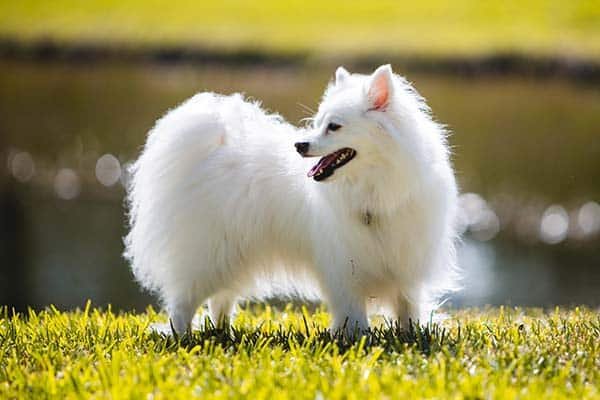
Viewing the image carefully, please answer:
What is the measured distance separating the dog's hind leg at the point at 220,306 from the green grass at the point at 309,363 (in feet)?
2.88

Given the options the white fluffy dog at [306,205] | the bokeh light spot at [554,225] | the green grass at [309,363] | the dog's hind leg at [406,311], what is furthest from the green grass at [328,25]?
the green grass at [309,363]

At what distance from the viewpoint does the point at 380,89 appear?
22.9ft

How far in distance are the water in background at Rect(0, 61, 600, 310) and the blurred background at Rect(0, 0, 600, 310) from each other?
5 cm

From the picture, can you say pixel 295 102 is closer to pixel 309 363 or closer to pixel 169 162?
pixel 169 162

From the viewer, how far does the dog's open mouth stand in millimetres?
6996

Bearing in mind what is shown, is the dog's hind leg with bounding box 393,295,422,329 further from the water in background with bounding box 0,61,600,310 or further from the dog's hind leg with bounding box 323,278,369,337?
the water in background with bounding box 0,61,600,310

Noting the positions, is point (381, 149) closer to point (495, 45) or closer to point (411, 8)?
point (495, 45)

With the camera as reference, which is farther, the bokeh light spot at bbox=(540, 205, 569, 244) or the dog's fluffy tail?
the bokeh light spot at bbox=(540, 205, 569, 244)

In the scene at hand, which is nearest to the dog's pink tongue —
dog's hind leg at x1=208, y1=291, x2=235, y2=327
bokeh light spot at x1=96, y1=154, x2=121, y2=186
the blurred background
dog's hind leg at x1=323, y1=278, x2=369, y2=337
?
dog's hind leg at x1=323, y1=278, x2=369, y2=337

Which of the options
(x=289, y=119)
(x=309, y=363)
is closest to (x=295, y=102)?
(x=289, y=119)

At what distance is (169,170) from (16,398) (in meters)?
2.90

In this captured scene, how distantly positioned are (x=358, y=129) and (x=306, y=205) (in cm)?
96

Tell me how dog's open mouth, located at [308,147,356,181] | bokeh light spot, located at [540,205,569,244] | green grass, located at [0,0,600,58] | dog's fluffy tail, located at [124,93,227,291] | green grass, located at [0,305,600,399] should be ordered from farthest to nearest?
green grass, located at [0,0,600,58], bokeh light spot, located at [540,205,569,244], dog's fluffy tail, located at [124,93,227,291], dog's open mouth, located at [308,147,356,181], green grass, located at [0,305,600,399]

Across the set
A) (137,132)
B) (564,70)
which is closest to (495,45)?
(564,70)
